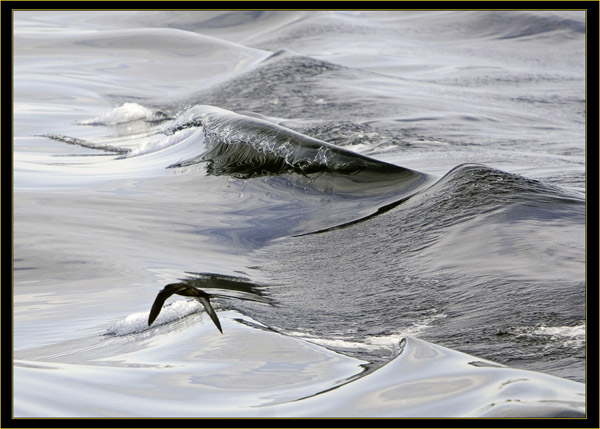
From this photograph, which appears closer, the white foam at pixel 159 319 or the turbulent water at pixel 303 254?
the turbulent water at pixel 303 254

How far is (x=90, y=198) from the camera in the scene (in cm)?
543

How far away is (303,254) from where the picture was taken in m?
4.82

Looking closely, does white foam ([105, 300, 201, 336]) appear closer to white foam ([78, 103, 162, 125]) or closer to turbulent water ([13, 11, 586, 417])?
turbulent water ([13, 11, 586, 417])

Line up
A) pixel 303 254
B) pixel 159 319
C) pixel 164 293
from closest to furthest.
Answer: pixel 164 293
pixel 159 319
pixel 303 254

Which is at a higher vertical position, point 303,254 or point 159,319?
point 159,319

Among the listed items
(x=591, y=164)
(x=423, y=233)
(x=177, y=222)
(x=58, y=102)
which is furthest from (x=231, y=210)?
(x=58, y=102)

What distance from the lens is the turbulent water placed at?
99.5 inches

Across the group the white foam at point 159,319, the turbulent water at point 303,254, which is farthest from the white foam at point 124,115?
the white foam at point 159,319

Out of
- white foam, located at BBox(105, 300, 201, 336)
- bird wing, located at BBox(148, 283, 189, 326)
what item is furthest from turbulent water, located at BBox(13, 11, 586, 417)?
bird wing, located at BBox(148, 283, 189, 326)

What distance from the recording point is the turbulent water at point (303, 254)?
253 centimetres

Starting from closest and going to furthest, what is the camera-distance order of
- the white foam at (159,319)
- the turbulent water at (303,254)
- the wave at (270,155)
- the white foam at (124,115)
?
the turbulent water at (303,254) < the white foam at (159,319) < the wave at (270,155) < the white foam at (124,115)

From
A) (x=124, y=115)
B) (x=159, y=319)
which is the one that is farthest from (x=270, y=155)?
(x=124, y=115)

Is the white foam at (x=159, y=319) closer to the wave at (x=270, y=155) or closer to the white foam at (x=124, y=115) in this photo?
the wave at (x=270, y=155)

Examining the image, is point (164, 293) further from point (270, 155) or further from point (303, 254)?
point (270, 155)
